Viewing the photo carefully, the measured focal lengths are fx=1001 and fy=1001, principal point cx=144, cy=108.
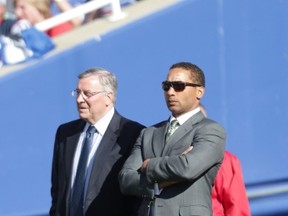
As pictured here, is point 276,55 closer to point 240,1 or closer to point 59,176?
point 240,1

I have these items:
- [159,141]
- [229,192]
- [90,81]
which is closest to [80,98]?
[90,81]

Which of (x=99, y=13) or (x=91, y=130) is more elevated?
(x=99, y=13)

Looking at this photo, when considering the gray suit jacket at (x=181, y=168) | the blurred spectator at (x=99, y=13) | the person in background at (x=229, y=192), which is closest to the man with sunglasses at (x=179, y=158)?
the gray suit jacket at (x=181, y=168)

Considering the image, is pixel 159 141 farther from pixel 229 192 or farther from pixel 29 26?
pixel 29 26

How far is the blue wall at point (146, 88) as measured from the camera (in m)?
8.30

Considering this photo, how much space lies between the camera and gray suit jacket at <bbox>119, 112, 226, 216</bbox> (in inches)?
197

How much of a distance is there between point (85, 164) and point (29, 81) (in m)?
2.77

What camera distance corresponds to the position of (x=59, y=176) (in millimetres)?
5836

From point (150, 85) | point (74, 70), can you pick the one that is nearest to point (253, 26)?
point (150, 85)

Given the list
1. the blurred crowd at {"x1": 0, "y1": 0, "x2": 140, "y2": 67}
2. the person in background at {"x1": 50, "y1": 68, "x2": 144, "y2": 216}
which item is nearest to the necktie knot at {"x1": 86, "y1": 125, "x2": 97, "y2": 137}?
the person in background at {"x1": 50, "y1": 68, "x2": 144, "y2": 216}

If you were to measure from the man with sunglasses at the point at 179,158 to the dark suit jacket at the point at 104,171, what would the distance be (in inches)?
12.6

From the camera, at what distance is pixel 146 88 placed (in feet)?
27.2

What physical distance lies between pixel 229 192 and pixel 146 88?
9.97 ft

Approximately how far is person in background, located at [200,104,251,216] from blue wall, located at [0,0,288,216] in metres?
2.95
